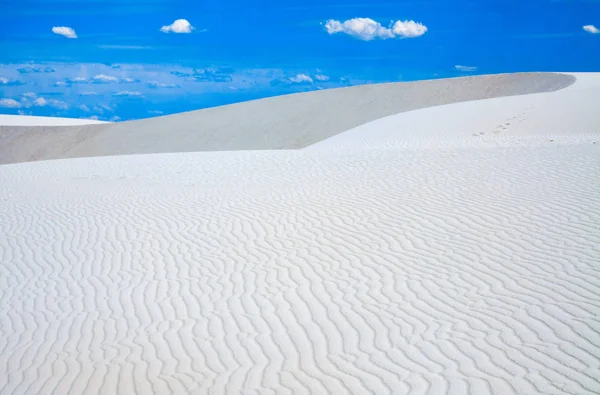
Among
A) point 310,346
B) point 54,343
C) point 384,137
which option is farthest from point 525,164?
point 384,137

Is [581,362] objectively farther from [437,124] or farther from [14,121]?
[14,121]

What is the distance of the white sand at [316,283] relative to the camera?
5.12 m

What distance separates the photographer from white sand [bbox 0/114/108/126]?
→ 54463mm

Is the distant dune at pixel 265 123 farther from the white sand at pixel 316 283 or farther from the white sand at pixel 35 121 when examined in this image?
the white sand at pixel 316 283

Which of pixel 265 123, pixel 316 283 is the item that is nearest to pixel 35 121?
pixel 265 123

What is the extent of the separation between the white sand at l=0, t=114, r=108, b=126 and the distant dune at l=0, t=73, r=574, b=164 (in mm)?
3572

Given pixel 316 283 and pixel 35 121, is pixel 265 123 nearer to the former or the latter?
pixel 35 121

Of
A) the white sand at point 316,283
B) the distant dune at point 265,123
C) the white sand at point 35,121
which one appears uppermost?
the white sand at point 35,121

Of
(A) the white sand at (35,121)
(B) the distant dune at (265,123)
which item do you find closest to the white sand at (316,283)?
(B) the distant dune at (265,123)

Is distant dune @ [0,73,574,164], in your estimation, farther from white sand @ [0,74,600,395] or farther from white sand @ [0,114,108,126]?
white sand @ [0,74,600,395]

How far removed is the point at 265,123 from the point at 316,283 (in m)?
39.9

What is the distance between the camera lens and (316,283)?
7398 millimetres

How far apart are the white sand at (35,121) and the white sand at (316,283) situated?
1669 inches

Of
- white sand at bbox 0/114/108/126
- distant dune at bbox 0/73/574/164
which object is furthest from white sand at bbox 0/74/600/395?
white sand at bbox 0/114/108/126
